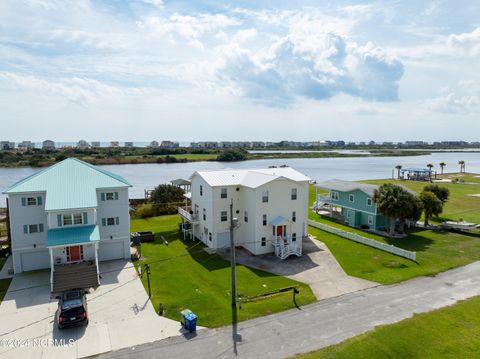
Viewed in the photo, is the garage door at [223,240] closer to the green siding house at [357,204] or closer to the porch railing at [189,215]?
the porch railing at [189,215]

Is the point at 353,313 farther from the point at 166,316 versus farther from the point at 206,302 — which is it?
the point at 166,316

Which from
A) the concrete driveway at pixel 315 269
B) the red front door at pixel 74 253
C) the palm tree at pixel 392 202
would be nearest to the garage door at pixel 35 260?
the red front door at pixel 74 253

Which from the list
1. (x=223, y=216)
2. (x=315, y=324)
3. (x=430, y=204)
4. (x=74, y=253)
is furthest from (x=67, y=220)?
(x=430, y=204)

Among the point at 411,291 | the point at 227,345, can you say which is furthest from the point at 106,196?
the point at 411,291

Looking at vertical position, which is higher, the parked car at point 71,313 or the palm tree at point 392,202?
the palm tree at point 392,202

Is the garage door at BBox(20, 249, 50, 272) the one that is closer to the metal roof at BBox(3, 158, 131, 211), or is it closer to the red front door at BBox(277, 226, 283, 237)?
the metal roof at BBox(3, 158, 131, 211)

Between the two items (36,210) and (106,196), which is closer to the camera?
(36,210)
